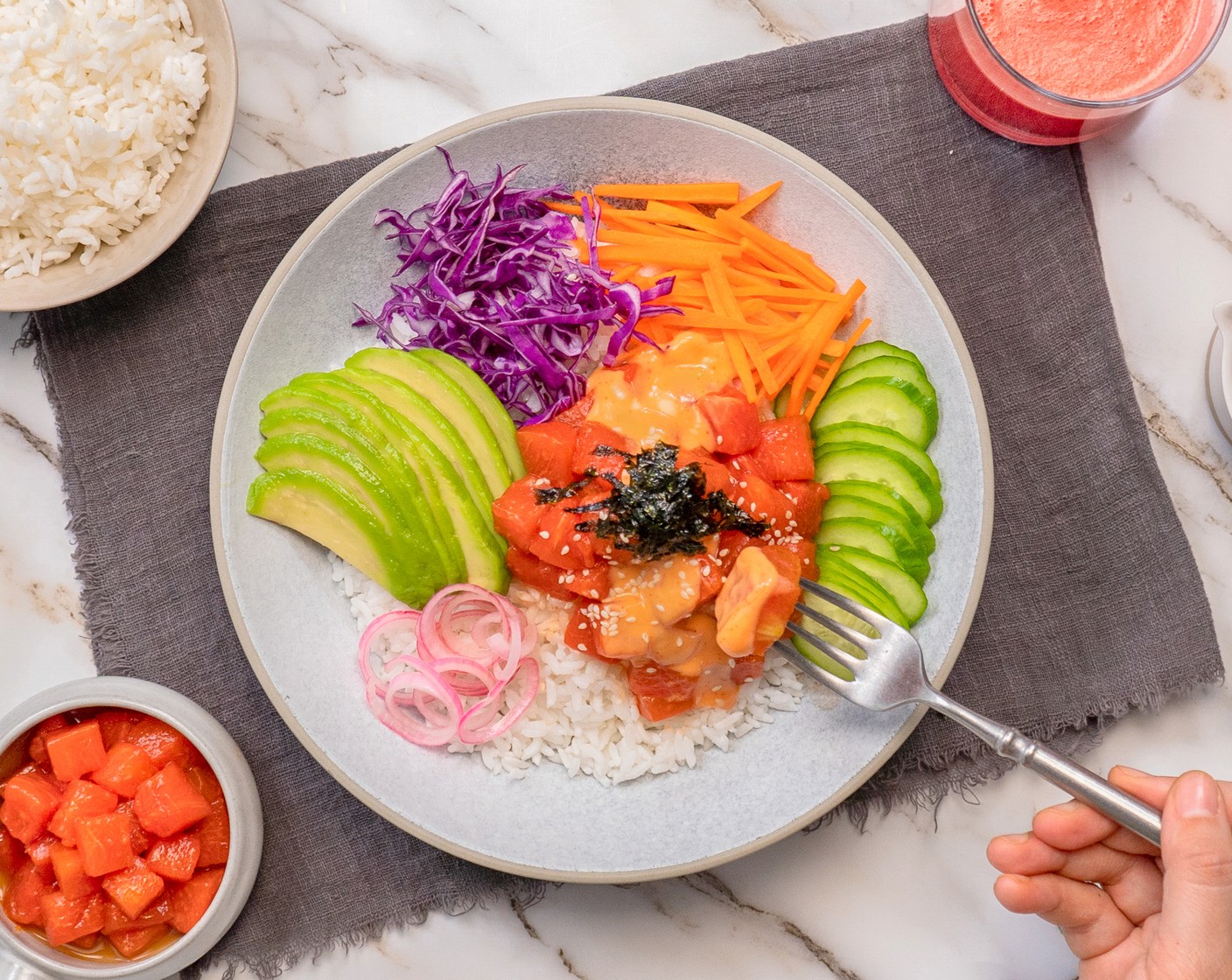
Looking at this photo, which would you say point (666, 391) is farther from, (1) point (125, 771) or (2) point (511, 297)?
(1) point (125, 771)

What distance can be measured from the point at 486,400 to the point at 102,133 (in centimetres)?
139

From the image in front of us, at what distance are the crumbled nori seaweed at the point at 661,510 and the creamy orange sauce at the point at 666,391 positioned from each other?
160mm

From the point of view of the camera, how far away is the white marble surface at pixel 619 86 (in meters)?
3.33

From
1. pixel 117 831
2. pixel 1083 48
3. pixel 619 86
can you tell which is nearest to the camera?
pixel 117 831

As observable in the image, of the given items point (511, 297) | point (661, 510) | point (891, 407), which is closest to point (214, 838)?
point (661, 510)

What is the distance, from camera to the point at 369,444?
2879 mm

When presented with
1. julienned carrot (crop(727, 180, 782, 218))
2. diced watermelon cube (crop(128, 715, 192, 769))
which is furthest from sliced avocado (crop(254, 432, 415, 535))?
julienned carrot (crop(727, 180, 782, 218))

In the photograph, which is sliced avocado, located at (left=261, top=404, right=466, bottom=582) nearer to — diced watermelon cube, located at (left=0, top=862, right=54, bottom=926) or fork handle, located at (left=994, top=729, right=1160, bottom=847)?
diced watermelon cube, located at (left=0, top=862, right=54, bottom=926)

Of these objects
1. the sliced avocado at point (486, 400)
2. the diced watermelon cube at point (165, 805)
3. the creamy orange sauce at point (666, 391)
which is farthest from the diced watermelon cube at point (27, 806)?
the creamy orange sauce at point (666, 391)

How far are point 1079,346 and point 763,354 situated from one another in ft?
3.69

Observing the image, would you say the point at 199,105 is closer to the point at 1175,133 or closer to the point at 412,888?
the point at 412,888

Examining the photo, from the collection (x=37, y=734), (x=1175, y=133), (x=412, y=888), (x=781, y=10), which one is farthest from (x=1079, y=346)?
(x=37, y=734)

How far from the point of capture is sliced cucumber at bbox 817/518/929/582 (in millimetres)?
2904

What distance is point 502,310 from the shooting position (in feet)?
10.5
